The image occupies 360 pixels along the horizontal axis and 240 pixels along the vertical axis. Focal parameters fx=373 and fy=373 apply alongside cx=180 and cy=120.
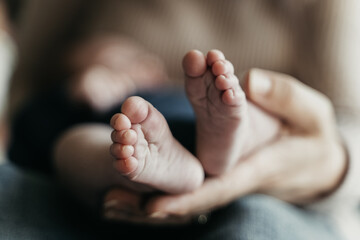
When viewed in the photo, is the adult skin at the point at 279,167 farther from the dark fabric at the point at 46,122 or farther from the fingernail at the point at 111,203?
the dark fabric at the point at 46,122

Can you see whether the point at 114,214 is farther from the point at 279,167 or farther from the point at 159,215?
the point at 279,167

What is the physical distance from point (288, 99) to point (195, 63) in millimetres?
141

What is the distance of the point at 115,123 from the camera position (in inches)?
9.7

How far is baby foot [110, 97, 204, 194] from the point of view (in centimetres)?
25

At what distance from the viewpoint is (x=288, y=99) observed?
14.5 inches

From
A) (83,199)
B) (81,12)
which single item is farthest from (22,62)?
(83,199)

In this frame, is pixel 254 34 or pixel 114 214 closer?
pixel 114 214

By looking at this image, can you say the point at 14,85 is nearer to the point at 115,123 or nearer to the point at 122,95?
the point at 122,95

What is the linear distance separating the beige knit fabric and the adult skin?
4 centimetres

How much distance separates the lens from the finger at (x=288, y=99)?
0.34m

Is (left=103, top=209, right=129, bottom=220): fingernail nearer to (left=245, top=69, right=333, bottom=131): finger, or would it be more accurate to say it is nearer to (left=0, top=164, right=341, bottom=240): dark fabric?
(left=0, top=164, right=341, bottom=240): dark fabric

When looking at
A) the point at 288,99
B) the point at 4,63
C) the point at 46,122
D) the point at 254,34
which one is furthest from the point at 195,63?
the point at 4,63

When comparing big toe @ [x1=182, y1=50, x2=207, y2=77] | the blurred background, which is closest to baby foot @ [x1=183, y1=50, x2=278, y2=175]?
big toe @ [x1=182, y1=50, x2=207, y2=77]

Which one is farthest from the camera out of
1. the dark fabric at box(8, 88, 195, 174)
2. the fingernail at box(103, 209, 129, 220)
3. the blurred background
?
the blurred background
